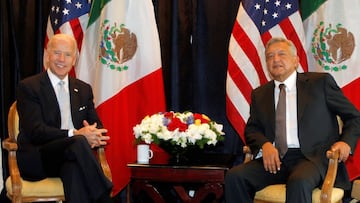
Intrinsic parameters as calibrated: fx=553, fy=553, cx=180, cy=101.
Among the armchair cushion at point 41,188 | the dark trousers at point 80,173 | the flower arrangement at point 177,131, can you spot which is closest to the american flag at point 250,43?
the flower arrangement at point 177,131

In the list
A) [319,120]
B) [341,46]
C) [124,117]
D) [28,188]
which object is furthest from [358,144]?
[28,188]

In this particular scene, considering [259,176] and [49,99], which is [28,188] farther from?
[259,176]

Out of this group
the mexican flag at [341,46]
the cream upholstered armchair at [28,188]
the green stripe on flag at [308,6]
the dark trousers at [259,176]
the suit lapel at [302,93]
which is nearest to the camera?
the dark trousers at [259,176]

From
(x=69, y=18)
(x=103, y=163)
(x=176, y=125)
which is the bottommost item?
(x=103, y=163)

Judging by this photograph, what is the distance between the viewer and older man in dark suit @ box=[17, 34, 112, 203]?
3.42 meters

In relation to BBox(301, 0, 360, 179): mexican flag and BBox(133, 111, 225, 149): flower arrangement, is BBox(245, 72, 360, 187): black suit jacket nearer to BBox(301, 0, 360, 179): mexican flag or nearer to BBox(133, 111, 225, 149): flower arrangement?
BBox(133, 111, 225, 149): flower arrangement

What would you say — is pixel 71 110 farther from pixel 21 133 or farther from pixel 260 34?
pixel 260 34

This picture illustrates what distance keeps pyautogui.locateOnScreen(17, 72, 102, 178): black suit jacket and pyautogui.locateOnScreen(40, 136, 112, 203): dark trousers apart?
152 mm

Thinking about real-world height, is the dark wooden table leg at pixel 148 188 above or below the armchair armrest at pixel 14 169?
below

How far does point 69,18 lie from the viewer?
473 cm

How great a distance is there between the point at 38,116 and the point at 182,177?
102 centimetres

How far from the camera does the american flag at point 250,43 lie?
4434 millimetres

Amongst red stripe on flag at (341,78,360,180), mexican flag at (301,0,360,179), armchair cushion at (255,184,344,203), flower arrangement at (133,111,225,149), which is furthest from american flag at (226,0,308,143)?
armchair cushion at (255,184,344,203)

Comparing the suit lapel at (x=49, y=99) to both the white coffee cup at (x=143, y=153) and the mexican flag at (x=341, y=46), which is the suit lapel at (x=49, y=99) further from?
the mexican flag at (x=341, y=46)
